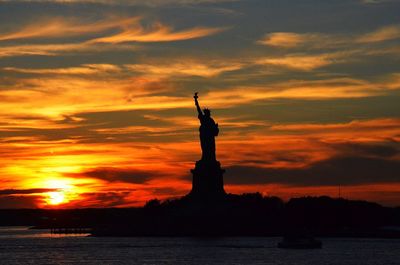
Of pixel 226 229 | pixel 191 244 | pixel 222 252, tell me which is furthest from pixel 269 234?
pixel 222 252

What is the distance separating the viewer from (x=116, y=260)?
73.4 meters

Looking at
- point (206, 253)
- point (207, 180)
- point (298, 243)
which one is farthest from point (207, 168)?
point (206, 253)

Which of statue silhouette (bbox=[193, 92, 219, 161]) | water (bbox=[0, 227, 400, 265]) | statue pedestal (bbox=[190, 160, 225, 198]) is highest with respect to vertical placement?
statue silhouette (bbox=[193, 92, 219, 161])

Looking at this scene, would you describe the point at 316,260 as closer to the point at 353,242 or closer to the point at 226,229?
the point at 226,229

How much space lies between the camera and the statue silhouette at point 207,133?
88188 millimetres

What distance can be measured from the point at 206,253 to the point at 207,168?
12549 mm

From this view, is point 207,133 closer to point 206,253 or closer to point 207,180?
point 207,180

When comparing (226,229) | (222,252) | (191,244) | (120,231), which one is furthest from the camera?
(120,231)

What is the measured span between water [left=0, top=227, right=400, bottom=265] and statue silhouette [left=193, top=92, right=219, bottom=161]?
6.88m

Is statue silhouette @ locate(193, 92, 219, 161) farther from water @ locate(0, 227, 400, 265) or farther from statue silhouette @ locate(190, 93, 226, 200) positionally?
water @ locate(0, 227, 400, 265)

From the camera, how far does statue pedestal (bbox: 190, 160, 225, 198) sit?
87938 mm

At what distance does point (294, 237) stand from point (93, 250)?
1554 centimetres

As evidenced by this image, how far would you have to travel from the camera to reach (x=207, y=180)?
88000 mm

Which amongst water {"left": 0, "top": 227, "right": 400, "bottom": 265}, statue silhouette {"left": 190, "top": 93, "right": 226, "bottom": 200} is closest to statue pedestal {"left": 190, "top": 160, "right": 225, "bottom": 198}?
statue silhouette {"left": 190, "top": 93, "right": 226, "bottom": 200}
